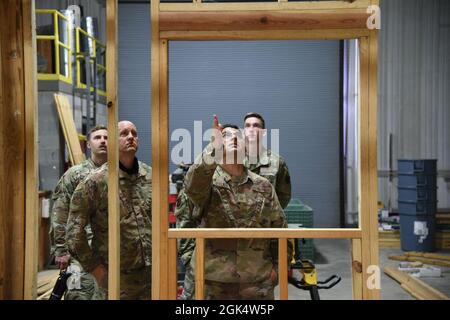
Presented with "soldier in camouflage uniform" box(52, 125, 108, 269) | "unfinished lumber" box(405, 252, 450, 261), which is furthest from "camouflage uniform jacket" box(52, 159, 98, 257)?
"unfinished lumber" box(405, 252, 450, 261)

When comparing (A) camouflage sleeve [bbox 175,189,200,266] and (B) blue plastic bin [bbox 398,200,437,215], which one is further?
(B) blue plastic bin [bbox 398,200,437,215]

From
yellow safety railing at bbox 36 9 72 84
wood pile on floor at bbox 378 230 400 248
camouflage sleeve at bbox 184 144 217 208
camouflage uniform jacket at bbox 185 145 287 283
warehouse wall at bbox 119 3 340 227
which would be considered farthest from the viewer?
warehouse wall at bbox 119 3 340 227

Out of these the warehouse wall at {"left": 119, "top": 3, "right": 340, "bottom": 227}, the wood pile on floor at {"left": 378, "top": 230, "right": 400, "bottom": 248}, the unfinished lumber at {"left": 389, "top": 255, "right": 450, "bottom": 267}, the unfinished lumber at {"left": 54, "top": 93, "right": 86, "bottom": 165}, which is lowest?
the unfinished lumber at {"left": 389, "top": 255, "right": 450, "bottom": 267}

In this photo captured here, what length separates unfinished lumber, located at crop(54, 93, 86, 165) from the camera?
6.80 meters

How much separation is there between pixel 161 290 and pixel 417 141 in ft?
29.1

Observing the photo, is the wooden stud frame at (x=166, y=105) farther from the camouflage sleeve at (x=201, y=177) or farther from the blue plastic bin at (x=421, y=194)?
the blue plastic bin at (x=421, y=194)

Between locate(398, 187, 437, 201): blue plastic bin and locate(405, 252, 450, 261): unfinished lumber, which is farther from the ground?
locate(398, 187, 437, 201): blue plastic bin

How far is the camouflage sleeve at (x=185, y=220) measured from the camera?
316 centimetres

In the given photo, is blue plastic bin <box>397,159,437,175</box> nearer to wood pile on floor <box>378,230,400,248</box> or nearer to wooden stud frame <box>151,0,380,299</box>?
wood pile on floor <box>378,230,400,248</box>

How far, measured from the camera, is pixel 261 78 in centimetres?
948

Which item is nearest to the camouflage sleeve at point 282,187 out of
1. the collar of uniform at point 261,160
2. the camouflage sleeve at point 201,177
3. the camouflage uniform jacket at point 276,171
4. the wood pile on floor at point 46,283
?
the camouflage uniform jacket at point 276,171

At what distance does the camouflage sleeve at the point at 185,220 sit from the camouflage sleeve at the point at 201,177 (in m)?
0.16

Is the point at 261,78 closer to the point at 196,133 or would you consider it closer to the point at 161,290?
the point at 196,133

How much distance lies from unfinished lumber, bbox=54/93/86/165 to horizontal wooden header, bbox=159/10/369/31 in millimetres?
5142
